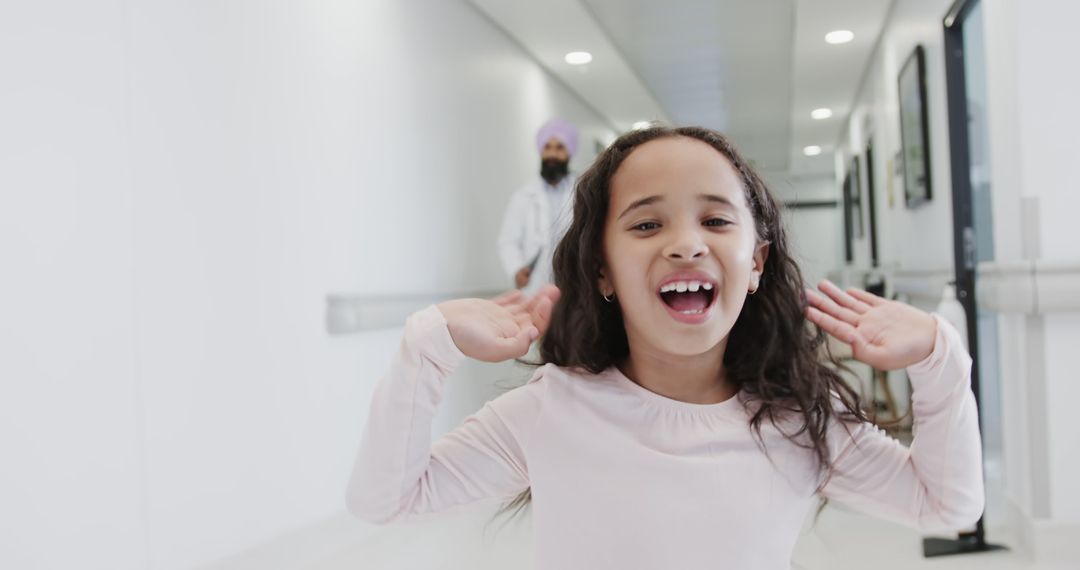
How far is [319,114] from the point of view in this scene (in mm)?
3508

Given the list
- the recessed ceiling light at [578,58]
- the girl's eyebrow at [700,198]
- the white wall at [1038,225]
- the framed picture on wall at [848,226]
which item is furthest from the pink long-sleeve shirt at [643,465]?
the framed picture on wall at [848,226]

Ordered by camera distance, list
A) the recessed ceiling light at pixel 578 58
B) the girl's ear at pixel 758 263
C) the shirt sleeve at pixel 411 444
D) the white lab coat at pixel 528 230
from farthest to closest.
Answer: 1. the recessed ceiling light at pixel 578 58
2. the white lab coat at pixel 528 230
3. the girl's ear at pixel 758 263
4. the shirt sleeve at pixel 411 444

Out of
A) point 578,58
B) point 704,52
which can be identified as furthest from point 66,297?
point 704,52

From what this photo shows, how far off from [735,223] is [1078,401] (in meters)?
2.29

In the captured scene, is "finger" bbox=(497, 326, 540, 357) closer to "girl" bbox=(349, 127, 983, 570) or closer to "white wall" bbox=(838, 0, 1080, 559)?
"girl" bbox=(349, 127, 983, 570)

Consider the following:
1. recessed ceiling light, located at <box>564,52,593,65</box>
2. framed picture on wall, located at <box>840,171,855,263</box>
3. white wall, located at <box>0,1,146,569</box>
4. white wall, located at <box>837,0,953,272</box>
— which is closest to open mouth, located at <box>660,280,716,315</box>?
white wall, located at <box>0,1,146,569</box>

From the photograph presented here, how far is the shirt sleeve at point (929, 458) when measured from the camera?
107cm

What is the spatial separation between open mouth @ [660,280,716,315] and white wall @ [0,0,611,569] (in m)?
1.56

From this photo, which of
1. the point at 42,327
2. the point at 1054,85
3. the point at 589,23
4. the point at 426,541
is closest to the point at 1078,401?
the point at 1054,85

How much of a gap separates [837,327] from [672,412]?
0.22 meters

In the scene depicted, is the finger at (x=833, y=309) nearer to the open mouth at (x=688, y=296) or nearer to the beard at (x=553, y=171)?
the open mouth at (x=688, y=296)

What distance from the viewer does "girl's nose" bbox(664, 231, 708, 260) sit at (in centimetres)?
105

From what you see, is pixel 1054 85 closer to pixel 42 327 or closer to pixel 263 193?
pixel 263 193

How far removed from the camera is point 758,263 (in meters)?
1.26
